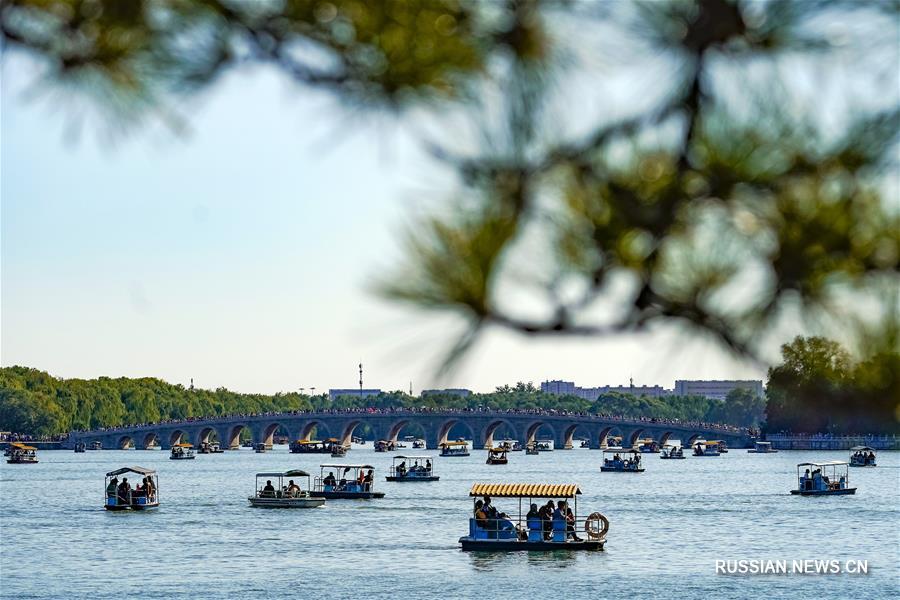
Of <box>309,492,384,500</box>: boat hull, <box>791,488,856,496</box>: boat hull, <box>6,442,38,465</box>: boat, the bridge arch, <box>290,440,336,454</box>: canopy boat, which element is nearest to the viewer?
<box>309,492,384,500</box>: boat hull

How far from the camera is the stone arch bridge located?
6004 inches

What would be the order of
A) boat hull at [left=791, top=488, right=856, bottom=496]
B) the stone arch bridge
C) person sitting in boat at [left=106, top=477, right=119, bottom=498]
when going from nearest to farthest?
person sitting in boat at [left=106, top=477, right=119, bottom=498] < boat hull at [left=791, top=488, right=856, bottom=496] < the stone arch bridge

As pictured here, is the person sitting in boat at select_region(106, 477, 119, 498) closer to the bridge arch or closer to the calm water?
the calm water

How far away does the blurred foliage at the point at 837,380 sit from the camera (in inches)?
188

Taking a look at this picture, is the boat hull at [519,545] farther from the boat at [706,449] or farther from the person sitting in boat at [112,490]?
the boat at [706,449]

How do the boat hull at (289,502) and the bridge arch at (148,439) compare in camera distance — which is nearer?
the boat hull at (289,502)

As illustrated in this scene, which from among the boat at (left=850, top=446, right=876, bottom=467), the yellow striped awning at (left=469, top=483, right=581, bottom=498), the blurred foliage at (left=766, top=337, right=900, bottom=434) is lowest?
the blurred foliage at (left=766, top=337, right=900, bottom=434)

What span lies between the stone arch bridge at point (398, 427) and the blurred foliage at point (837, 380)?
14586 cm

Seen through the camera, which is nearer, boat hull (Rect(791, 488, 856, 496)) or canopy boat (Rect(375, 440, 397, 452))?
boat hull (Rect(791, 488, 856, 496))

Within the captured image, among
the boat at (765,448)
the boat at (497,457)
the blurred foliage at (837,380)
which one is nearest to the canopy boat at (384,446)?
the boat at (497,457)

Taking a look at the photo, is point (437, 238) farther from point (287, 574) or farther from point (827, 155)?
point (287, 574)

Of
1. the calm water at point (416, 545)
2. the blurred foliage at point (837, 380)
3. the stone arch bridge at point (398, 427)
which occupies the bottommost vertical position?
the calm water at point (416, 545)

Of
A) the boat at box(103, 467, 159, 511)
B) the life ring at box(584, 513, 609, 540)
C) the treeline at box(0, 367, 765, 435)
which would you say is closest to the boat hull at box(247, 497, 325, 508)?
the boat at box(103, 467, 159, 511)

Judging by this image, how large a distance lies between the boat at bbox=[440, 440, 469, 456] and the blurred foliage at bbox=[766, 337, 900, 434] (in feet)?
453
